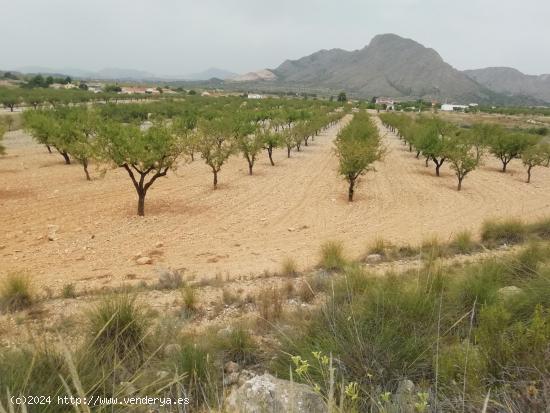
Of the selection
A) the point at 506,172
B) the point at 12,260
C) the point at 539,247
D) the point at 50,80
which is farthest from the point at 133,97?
the point at 539,247

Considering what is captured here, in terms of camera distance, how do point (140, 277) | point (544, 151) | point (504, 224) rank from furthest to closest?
point (544, 151)
point (504, 224)
point (140, 277)

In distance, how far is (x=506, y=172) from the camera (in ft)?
112

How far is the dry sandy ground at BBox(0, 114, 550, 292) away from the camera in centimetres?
1247

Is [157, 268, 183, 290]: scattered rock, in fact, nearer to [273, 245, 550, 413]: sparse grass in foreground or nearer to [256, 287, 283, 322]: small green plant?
[256, 287, 283, 322]: small green plant

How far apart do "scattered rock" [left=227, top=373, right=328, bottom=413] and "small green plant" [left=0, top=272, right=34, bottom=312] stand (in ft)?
21.2

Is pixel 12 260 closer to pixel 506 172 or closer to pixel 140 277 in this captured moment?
pixel 140 277

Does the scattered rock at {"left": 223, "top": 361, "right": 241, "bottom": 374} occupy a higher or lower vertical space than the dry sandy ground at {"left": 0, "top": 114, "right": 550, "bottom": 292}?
higher

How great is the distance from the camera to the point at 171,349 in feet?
15.5

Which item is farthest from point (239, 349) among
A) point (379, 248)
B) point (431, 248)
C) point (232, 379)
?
point (379, 248)

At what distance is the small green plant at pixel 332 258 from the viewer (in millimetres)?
10133

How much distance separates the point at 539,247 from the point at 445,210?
12.2 meters

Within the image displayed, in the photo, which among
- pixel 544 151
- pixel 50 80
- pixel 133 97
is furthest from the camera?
pixel 50 80

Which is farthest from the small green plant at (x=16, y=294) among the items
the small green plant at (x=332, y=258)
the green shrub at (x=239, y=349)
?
the small green plant at (x=332, y=258)

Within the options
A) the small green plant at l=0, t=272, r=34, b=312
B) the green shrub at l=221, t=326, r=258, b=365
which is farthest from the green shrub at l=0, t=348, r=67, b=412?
the small green plant at l=0, t=272, r=34, b=312
